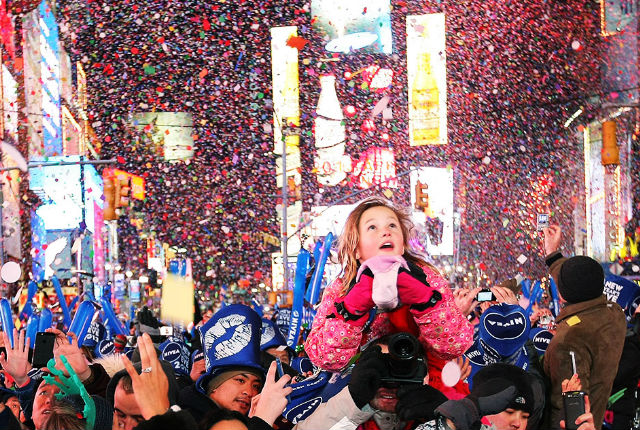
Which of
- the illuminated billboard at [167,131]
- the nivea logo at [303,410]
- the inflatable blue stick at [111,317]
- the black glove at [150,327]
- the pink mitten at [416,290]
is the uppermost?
the illuminated billboard at [167,131]

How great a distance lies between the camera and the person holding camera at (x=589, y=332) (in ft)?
17.2

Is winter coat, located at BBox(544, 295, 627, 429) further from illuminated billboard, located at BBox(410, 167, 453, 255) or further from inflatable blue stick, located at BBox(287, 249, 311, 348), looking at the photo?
illuminated billboard, located at BBox(410, 167, 453, 255)

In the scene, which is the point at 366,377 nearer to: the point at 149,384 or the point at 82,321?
the point at 149,384

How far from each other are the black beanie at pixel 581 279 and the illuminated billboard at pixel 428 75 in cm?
4033

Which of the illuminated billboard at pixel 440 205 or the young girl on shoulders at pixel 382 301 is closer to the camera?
the young girl on shoulders at pixel 382 301

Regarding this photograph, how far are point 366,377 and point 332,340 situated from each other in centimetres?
26

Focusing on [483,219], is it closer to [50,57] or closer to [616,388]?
[50,57]

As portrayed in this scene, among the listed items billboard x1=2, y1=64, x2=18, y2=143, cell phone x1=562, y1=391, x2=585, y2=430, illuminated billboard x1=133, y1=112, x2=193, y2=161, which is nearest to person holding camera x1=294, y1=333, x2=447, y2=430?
cell phone x1=562, y1=391, x2=585, y2=430

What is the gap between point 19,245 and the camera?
42500 millimetres

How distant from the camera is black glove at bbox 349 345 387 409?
3365 mm

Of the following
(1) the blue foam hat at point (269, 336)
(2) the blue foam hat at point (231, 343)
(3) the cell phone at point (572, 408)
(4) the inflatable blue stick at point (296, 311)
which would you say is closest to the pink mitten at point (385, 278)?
(2) the blue foam hat at point (231, 343)

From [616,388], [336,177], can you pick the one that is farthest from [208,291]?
[616,388]

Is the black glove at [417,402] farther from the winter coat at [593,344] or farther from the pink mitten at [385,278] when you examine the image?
the winter coat at [593,344]

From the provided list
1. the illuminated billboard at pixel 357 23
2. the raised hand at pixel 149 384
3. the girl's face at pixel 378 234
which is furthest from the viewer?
the illuminated billboard at pixel 357 23
